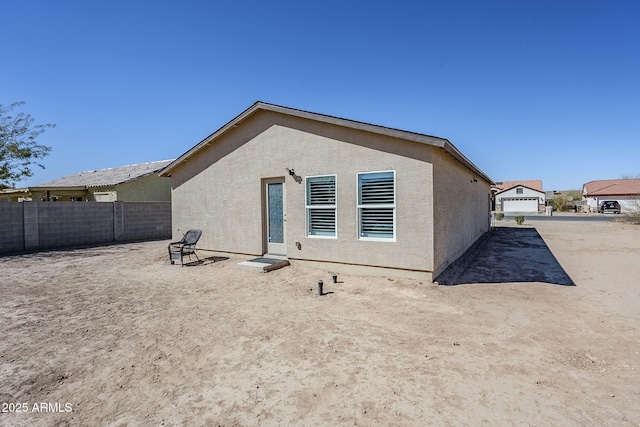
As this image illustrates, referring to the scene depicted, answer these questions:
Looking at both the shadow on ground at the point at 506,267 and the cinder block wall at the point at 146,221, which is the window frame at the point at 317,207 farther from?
the cinder block wall at the point at 146,221

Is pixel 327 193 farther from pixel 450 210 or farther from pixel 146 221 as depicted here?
pixel 146 221

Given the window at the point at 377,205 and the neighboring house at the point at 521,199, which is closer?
the window at the point at 377,205

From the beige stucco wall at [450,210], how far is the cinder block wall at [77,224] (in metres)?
14.7

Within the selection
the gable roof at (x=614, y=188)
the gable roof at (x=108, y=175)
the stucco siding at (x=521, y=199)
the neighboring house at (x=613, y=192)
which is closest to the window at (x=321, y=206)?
the gable roof at (x=108, y=175)

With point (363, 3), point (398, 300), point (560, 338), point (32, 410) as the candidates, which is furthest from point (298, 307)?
point (363, 3)

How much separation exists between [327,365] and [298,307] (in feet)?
6.87

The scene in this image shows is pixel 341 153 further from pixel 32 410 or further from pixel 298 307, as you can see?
pixel 32 410

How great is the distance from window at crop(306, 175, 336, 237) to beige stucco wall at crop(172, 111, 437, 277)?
0.17 m

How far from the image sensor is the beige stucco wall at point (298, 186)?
6.84 meters

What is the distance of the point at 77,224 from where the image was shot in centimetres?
1393

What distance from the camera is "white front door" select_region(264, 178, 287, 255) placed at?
9.02m

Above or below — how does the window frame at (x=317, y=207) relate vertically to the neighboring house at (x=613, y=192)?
below

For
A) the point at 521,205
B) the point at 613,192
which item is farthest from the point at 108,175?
the point at 613,192

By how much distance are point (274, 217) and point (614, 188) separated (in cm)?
5470
